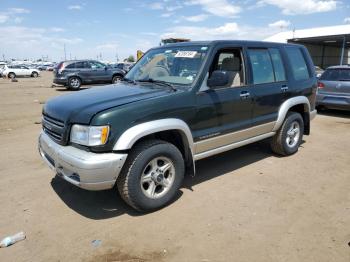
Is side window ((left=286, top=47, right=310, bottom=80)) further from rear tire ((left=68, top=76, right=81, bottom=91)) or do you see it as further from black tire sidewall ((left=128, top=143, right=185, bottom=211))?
rear tire ((left=68, top=76, right=81, bottom=91))

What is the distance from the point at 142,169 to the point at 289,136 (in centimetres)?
337

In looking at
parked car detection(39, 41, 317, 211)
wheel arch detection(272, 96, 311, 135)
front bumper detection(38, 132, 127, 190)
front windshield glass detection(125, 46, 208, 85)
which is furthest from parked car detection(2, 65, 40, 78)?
front bumper detection(38, 132, 127, 190)

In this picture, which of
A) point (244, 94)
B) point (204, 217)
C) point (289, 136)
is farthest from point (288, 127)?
point (204, 217)

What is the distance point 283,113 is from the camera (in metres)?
5.42

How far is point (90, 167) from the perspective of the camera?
325 centimetres

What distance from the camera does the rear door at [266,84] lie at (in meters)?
4.90

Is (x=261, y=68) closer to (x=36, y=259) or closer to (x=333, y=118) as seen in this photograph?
(x=36, y=259)

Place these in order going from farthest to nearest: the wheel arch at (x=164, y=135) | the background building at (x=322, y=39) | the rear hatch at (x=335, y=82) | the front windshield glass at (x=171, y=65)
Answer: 1. the background building at (x=322, y=39)
2. the rear hatch at (x=335, y=82)
3. the front windshield glass at (x=171, y=65)
4. the wheel arch at (x=164, y=135)

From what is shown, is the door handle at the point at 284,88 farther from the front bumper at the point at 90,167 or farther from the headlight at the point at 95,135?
the headlight at the point at 95,135

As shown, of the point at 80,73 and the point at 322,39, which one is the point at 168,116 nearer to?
the point at 80,73

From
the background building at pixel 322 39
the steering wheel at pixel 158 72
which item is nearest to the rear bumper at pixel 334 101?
the steering wheel at pixel 158 72

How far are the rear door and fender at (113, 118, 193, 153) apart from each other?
146 centimetres

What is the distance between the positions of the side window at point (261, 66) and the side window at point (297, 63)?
697mm

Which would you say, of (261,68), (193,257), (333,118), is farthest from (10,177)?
(333,118)
